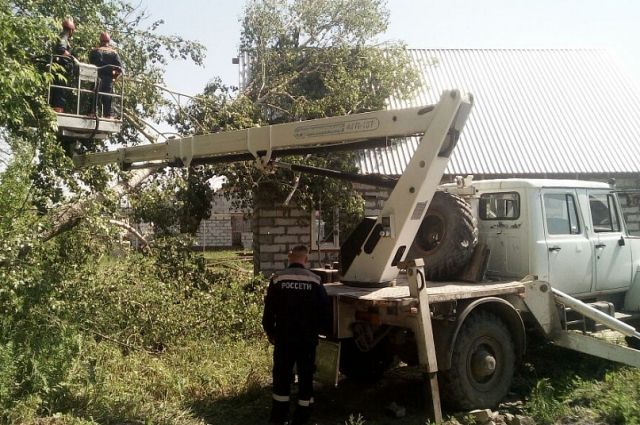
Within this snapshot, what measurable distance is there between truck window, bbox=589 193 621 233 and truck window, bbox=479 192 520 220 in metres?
1.17

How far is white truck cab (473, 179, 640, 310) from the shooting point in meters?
6.44

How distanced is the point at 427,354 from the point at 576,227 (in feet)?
9.81

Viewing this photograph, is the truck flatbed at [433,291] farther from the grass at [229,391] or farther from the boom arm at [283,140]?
the boom arm at [283,140]

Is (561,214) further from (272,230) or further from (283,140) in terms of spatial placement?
(272,230)

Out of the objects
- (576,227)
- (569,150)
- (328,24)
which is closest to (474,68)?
(569,150)

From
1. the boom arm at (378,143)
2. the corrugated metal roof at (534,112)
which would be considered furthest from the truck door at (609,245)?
the corrugated metal roof at (534,112)

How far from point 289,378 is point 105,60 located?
5557mm

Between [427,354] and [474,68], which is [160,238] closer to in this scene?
[427,354]

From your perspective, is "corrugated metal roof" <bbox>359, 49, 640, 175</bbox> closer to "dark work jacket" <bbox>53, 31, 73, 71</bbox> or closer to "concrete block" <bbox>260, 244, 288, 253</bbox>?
"concrete block" <bbox>260, 244, 288, 253</bbox>

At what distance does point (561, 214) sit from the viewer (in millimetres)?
6723

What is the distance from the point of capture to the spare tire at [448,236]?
6273mm

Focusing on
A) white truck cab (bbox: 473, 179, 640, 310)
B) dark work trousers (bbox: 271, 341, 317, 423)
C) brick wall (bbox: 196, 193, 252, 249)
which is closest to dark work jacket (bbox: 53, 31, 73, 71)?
dark work trousers (bbox: 271, 341, 317, 423)

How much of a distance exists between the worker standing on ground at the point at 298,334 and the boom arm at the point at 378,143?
0.75m

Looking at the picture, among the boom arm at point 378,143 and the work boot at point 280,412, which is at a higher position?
the boom arm at point 378,143
